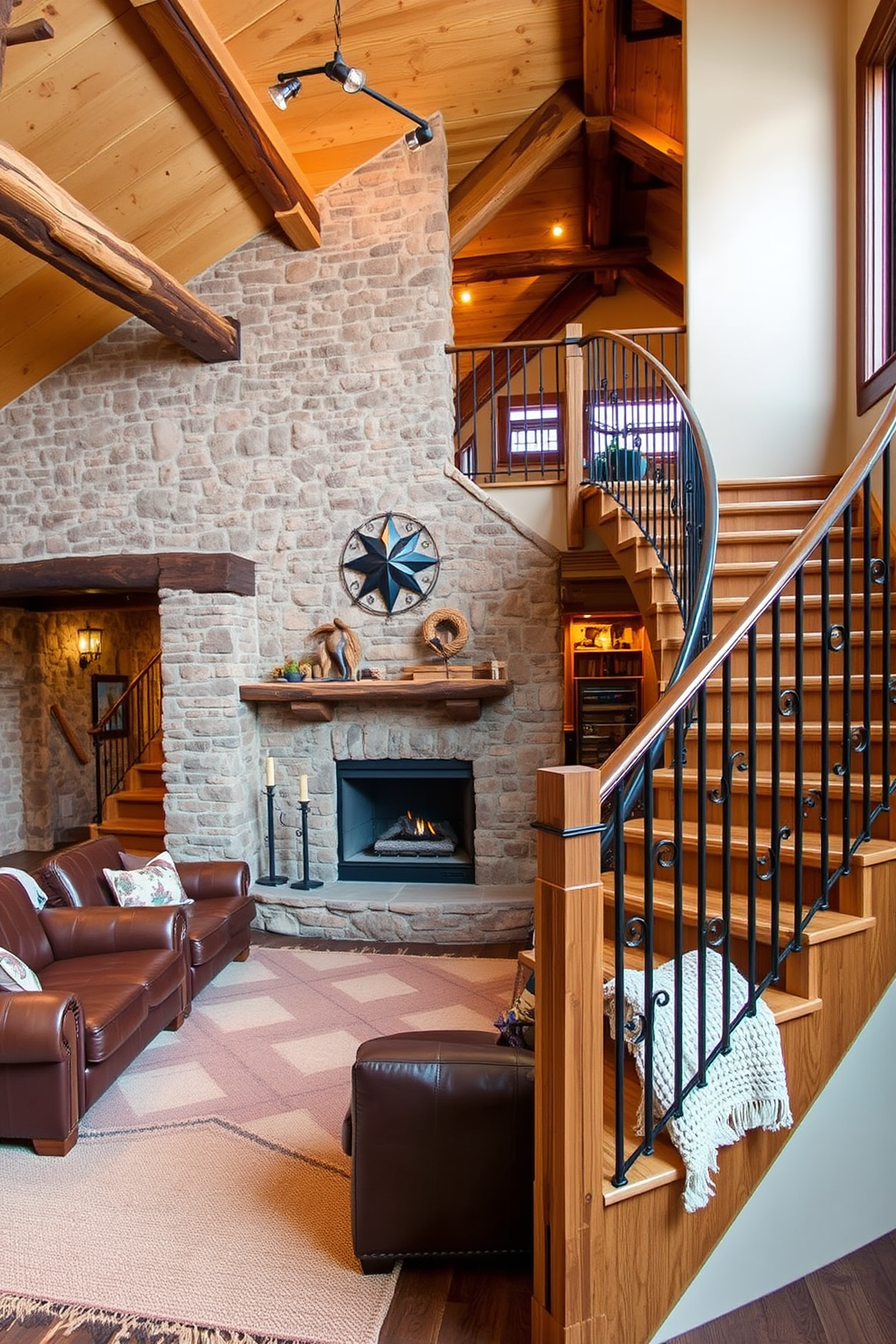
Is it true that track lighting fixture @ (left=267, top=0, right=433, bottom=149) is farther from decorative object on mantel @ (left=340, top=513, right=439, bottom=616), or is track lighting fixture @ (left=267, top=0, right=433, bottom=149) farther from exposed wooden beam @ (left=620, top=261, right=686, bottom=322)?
exposed wooden beam @ (left=620, top=261, right=686, bottom=322)

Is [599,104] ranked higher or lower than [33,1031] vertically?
higher

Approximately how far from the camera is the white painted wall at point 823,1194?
2.06 metres

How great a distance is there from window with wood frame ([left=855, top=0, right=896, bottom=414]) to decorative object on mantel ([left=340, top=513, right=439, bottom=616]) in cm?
272

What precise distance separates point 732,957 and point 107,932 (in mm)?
2715

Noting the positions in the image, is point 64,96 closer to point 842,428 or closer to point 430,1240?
point 842,428

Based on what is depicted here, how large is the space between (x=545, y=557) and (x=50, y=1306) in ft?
14.6

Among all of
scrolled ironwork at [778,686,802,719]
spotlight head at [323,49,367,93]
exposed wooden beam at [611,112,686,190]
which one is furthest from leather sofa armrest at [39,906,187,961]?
exposed wooden beam at [611,112,686,190]

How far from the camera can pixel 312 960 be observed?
4820mm

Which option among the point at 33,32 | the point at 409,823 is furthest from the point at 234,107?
the point at 409,823

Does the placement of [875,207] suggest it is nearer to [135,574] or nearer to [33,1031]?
[135,574]

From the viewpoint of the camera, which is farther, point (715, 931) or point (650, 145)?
point (650, 145)

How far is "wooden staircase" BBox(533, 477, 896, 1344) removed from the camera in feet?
5.70

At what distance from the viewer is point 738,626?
78.2 inches

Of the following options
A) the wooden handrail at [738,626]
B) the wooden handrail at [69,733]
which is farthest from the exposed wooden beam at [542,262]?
the wooden handrail at [738,626]
